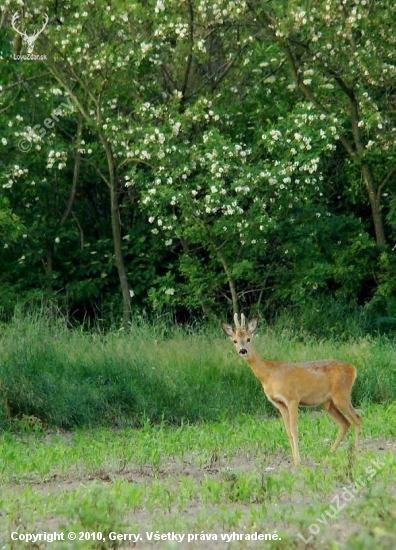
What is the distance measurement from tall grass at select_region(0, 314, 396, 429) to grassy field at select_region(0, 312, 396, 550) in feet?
0.07

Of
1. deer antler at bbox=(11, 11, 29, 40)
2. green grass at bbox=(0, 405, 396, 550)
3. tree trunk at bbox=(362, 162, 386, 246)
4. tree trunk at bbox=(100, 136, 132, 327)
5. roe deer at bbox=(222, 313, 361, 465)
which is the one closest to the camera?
green grass at bbox=(0, 405, 396, 550)

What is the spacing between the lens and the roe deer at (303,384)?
11484 millimetres

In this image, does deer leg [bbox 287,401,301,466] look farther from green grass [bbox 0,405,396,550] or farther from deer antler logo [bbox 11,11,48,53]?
deer antler logo [bbox 11,11,48,53]

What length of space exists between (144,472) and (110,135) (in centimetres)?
1220

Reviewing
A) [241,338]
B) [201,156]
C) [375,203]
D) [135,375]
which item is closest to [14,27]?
[201,156]

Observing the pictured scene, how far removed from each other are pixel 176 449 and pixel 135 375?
3.51 meters

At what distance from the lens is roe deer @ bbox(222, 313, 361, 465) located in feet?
37.7

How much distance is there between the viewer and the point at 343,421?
39.5ft

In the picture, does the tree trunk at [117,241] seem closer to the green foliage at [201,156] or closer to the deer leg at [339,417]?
the green foliage at [201,156]

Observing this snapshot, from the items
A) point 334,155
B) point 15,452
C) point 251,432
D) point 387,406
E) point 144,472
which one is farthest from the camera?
point 334,155

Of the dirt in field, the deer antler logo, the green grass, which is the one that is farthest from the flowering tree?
the dirt in field

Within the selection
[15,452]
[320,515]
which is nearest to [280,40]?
[15,452]

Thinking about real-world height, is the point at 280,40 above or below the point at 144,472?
above

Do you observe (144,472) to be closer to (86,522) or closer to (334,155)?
(86,522)
